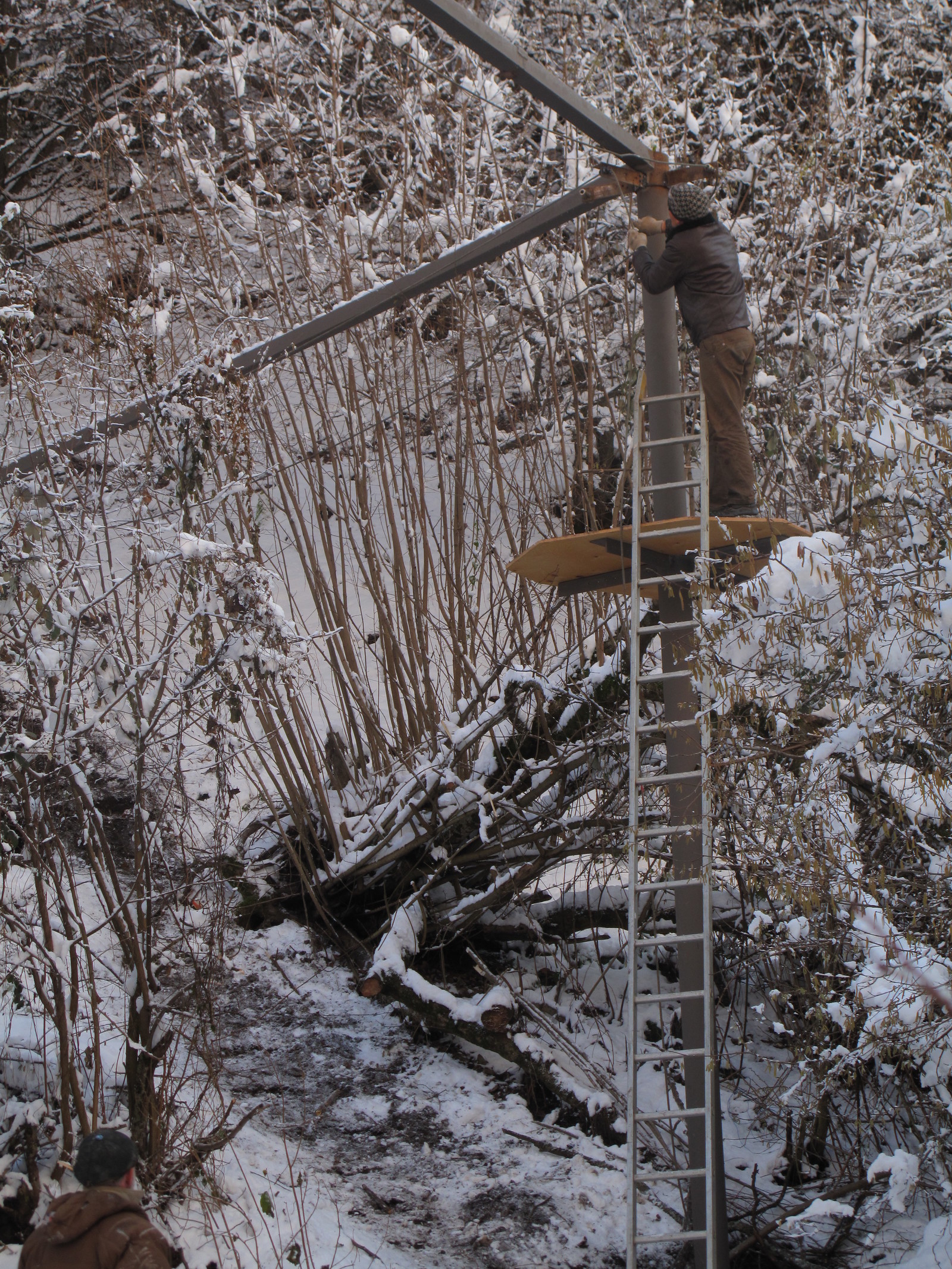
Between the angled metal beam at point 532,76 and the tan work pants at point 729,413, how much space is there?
1.18 metres

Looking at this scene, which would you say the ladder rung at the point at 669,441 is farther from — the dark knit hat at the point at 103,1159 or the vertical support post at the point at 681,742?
the dark knit hat at the point at 103,1159

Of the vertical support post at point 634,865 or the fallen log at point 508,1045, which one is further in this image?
the fallen log at point 508,1045

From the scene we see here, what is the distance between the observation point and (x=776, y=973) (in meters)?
7.69

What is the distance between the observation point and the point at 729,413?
607 cm

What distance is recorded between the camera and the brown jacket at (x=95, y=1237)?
3.79m

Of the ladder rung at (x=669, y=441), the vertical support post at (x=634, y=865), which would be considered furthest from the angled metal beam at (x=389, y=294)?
the vertical support post at (x=634, y=865)

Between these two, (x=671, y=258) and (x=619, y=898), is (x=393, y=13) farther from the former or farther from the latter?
(x=619, y=898)

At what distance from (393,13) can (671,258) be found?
22.9 feet

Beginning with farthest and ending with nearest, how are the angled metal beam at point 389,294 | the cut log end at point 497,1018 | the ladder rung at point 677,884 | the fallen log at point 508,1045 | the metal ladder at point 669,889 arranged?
1. the cut log end at point 497,1018
2. the fallen log at point 508,1045
3. the angled metal beam at point 389,294
4. the ladder rung at point 677,884
5. the metal ladder at point 669,889

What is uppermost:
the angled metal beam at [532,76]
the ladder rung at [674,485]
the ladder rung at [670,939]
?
the angled metal beam at [532,76]

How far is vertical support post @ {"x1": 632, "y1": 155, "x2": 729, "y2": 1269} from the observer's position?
5.66 m

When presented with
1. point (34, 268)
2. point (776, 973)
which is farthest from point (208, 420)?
point (34, 268)

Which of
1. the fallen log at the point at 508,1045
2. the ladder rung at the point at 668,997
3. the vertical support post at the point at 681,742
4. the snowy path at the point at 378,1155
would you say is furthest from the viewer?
the fallen log at the point at 508,1045

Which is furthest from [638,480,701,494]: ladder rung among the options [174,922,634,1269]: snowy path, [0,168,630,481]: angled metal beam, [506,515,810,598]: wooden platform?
[174,922,634,1269]: snowy path
